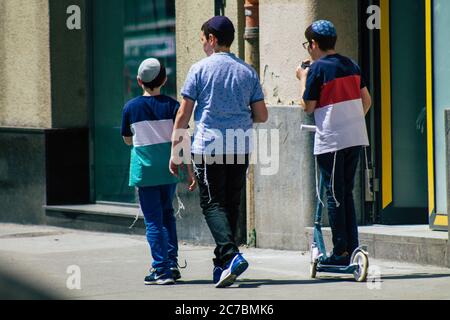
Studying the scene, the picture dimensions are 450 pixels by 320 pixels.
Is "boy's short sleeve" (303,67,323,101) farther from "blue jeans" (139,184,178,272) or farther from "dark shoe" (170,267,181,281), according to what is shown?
"dark shoe" (170,267,181,281)

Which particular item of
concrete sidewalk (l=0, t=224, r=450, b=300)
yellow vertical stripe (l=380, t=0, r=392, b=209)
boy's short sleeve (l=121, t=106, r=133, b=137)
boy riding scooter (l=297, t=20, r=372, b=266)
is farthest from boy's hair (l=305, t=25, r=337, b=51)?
yellow vertical stripe (l=380, t=0, r=392, b=209)

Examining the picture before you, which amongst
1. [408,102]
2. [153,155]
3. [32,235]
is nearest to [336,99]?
[153,155]

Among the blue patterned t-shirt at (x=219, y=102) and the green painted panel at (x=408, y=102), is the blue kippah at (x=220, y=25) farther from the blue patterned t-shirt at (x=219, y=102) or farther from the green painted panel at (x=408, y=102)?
the green painted panel at (x=408, y=102)

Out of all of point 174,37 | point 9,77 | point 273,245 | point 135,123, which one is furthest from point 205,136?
point 9,77

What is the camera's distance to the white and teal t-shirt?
6711 mm

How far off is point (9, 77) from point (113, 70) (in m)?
1.42

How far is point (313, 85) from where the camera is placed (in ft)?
21.5

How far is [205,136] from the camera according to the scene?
644cm

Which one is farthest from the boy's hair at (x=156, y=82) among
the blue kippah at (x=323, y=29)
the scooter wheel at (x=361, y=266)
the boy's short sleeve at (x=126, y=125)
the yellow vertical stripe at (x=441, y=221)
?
the yellow vertical stripe at (x=441, y=221)

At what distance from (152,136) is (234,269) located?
3.69 feet

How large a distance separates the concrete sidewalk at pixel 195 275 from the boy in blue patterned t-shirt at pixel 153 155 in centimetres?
23

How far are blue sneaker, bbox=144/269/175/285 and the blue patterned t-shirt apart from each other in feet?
2.95

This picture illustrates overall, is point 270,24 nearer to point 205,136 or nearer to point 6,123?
point 205,136

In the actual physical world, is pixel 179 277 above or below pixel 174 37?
below
